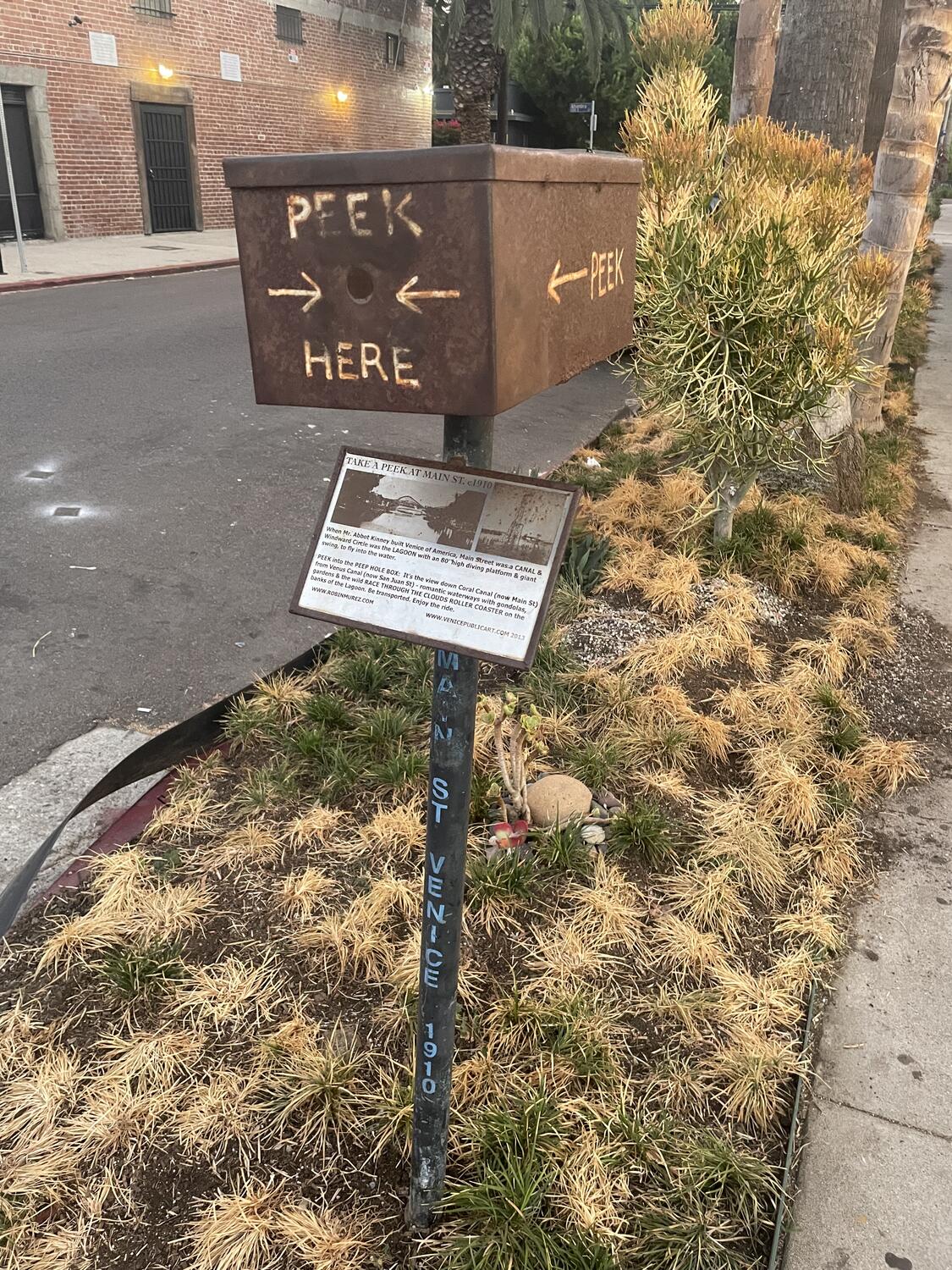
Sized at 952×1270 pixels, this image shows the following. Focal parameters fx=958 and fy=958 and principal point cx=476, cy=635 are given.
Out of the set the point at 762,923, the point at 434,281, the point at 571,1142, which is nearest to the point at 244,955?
the point at 571,1142

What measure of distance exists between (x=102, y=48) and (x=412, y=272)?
62.8 ft

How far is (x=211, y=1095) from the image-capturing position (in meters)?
2.06

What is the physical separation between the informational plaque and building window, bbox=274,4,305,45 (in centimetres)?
2266

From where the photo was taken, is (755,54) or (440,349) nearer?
(440,349)

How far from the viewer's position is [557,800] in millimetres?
2906

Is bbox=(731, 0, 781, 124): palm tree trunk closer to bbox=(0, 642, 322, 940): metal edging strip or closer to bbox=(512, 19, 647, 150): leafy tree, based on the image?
bbox=(0, 642, 322, 940): metal edging strip

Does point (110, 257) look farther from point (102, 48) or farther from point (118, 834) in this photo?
point (118, 834)

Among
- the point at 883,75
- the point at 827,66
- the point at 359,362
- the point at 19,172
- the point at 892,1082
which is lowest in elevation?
the point at 892,1082

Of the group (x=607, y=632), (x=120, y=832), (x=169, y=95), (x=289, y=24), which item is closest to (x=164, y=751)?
(x=120, y=832)

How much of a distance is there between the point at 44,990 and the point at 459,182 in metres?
2.10

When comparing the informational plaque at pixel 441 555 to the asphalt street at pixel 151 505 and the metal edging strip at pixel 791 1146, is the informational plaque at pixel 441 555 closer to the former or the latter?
the metal edging strip at pixel 791 1146

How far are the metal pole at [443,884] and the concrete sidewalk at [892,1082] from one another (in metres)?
0.73

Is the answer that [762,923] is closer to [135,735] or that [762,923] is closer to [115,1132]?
[115,1132]

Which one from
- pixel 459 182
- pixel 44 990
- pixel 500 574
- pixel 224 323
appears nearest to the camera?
pixel 459 182
